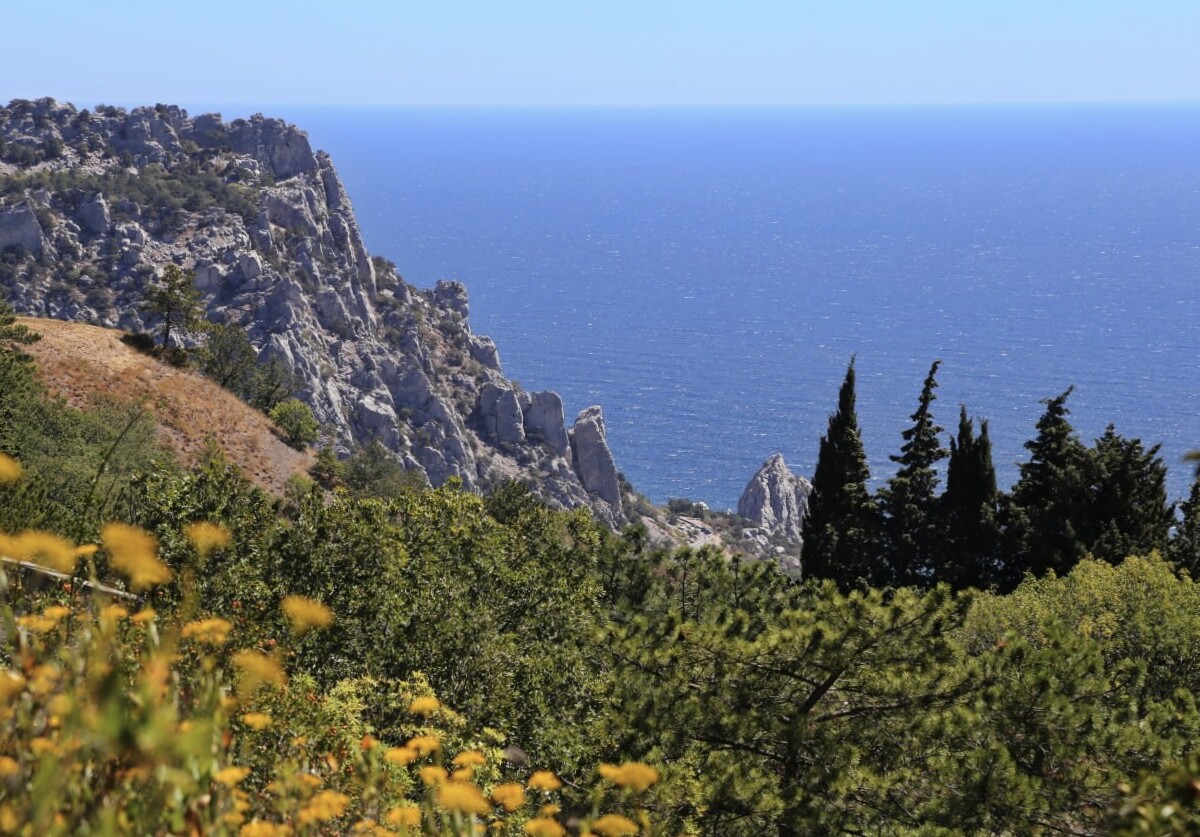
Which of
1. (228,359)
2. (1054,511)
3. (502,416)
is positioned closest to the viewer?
(1054,511)

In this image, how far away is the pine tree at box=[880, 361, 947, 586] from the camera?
45.0 m

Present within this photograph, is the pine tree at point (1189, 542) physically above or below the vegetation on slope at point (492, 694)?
below

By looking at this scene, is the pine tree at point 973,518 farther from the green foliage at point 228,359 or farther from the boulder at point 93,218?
the boulder at point 93,218

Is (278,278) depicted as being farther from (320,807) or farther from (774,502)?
(320,807)

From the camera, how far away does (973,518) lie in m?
43.6

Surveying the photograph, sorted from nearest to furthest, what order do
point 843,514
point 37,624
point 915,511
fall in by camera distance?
point 37,624, point 915,511, point 843,514

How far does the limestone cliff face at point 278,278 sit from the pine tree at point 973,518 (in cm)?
5715

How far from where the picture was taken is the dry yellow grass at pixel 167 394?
164 feet

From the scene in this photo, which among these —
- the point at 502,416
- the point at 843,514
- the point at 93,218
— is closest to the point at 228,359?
the point at 843,514

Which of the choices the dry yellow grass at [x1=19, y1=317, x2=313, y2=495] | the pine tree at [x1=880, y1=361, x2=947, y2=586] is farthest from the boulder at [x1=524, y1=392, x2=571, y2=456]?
the pine tree at [x1=880, y1=361, x2=947, y2=586]

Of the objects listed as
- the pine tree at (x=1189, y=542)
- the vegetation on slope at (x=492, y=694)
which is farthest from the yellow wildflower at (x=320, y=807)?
the pine tree at (x=1189, y=542)

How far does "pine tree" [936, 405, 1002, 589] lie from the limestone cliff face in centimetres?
5715

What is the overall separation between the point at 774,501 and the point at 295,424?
69930mm

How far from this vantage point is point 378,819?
668 cm
